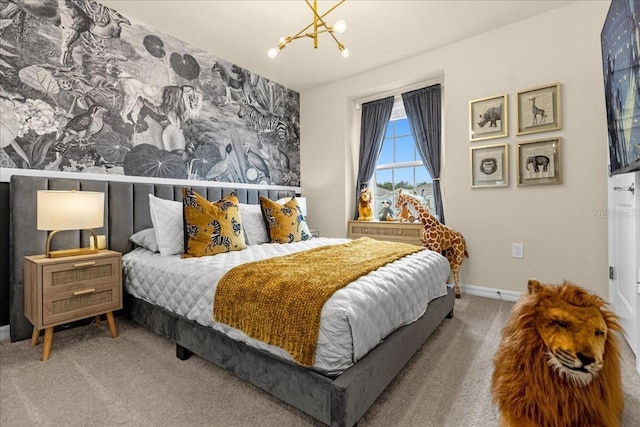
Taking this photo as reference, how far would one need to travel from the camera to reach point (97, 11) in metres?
2.48

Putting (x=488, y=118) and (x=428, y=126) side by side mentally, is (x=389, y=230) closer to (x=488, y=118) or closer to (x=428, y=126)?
(x=428, y=126)

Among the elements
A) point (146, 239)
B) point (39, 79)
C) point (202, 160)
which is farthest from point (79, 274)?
point (202, 160)

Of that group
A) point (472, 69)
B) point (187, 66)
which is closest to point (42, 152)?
point (187, 66)

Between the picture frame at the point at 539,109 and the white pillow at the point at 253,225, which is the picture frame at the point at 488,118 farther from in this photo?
the white pillow at the point at 253,225

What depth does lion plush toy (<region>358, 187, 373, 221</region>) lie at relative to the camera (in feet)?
13.0

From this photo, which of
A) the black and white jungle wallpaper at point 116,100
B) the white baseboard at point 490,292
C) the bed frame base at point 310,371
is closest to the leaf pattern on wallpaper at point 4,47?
the black and white jungle wallpaper at point 116,100

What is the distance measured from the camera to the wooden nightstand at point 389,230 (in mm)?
3400

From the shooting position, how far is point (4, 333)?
2035 mm

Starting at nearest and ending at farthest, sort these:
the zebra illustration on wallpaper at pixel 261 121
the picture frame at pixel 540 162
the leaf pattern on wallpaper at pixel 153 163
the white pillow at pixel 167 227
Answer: the white pillow at pixel 167 227
the picture frame at pixel 540 162
the leaf pattern on wallpaper at pixel 153 163
the zebra illustration on wallpaper at pixel 261 121

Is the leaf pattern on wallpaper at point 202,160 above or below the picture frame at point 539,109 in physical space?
below

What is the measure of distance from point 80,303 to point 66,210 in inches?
24.3

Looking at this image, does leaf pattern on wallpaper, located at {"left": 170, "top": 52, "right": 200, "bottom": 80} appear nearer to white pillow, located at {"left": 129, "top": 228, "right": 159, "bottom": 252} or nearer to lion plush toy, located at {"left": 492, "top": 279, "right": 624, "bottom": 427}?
white pillow, located at {"left": 129, "top": 228, "right": 159, "bottom": 252}

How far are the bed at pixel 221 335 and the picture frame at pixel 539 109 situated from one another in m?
1.73

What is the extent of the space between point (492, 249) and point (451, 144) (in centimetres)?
117
